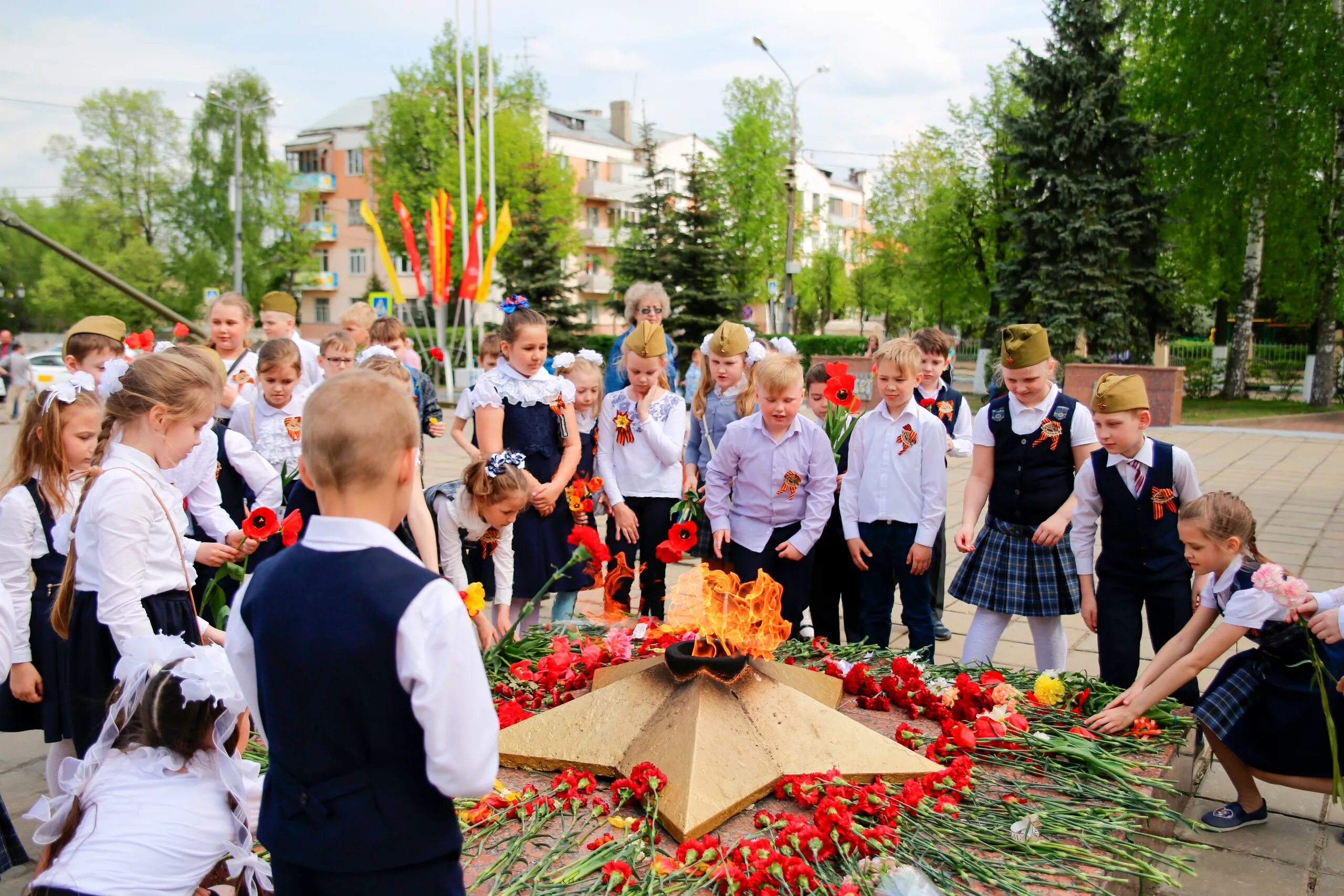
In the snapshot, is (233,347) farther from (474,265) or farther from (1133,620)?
(474,265)

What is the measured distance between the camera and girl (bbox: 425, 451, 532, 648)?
4312 mm

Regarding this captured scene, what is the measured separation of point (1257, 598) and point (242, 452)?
14.5ft

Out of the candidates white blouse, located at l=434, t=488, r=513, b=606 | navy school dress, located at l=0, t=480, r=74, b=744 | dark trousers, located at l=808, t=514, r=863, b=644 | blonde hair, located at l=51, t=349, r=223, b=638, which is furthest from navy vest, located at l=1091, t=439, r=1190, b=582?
navy school dress, located at l=0, t=480, r=74, b=744

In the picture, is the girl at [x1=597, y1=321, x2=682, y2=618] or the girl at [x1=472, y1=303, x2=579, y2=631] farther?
the girl at [x1=597, y1=321, x2=682, y2=618]

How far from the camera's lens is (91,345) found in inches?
203

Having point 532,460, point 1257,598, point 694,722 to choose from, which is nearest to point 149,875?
point 694,722

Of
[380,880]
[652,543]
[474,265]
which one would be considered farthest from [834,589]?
[474,265]

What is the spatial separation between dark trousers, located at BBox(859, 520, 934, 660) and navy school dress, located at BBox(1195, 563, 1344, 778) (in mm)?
1455

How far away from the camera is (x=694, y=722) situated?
3.31 meters

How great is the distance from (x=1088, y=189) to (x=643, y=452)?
21.4 metres

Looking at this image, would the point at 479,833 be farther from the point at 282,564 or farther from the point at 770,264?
the point at 770,264

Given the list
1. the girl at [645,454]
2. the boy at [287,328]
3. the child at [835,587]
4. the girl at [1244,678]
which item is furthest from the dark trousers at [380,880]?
the boy at [287,328]

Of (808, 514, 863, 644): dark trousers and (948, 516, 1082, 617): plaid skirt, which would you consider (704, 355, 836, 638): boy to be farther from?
(948, 516, 1082, 617): plaid skirt

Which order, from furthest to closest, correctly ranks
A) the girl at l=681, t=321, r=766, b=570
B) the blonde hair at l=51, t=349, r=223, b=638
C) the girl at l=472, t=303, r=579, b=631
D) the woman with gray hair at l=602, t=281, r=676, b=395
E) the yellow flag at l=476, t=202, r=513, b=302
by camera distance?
1. the yellow flag at l=476, t=202, r=513, b=302
2. the woman with gray hair at l=602, t=281, r=676, b=395
3. the girl at l=681, t=321, r=766, b=570
4. the girl at l=472, t=303, r=579, b=631
5. the blonde hair at l=51, t=349, r=223, b=638
